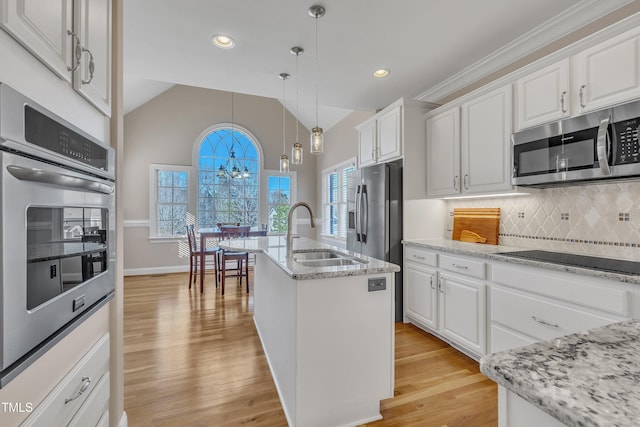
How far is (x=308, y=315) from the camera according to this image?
1.59m

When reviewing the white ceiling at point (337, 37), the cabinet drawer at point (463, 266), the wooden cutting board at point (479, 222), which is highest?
the white ceiling at point (337, 37)

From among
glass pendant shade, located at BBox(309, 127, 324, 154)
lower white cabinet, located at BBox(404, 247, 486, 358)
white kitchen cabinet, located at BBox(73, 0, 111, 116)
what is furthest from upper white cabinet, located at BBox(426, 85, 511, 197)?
white kitchen cabinet, located at BBox(73, 0, 111, 116)

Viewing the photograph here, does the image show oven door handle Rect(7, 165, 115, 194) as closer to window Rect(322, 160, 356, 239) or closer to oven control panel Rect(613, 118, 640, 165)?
oven control panel Rect(613, 118, 640, 165)

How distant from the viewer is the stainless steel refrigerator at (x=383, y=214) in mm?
3197

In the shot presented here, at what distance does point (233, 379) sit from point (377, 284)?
Result: 133 centimetres

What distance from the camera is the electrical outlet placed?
172 cm

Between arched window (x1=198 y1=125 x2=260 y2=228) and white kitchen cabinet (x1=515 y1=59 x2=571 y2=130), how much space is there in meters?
4.76

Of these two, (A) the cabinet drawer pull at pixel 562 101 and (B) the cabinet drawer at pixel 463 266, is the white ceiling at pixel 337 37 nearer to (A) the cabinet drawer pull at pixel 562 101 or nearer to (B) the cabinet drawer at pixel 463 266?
(A) the cabinet drawer pull at pixel 562 101

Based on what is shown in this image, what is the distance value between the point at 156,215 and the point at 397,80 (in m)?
4.95

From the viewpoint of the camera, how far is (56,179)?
0.85m

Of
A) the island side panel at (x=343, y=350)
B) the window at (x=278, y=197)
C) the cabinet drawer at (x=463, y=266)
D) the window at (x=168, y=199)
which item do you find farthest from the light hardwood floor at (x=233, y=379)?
the window at (x=278, y=197)

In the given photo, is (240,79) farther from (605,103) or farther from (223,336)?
(605,103)

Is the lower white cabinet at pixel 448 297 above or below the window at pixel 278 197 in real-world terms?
below

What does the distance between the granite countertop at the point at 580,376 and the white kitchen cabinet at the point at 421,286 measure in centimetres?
214
